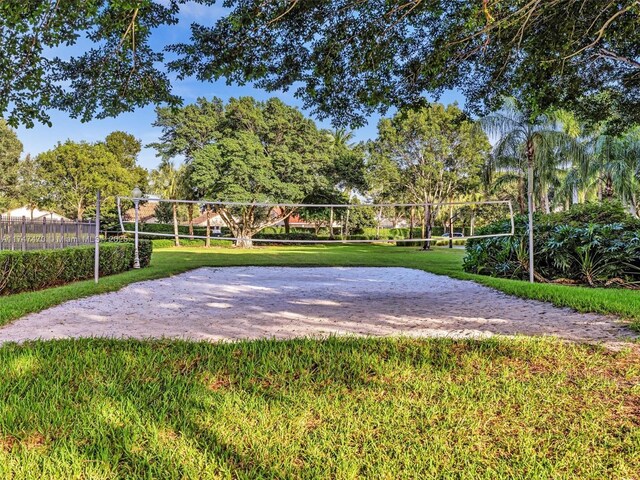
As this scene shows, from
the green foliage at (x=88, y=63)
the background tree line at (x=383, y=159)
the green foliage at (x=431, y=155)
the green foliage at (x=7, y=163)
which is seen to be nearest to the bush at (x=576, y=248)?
the green foliage at (x=88, y=63)

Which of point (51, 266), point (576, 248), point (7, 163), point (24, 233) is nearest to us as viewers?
point (576, 248)

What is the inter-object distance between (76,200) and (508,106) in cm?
3246

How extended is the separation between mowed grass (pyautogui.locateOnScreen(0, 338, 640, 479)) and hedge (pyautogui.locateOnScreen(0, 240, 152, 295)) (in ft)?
17.4

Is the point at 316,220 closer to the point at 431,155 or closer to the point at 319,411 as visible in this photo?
the point at 431,155

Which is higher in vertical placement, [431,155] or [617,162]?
[431,155]

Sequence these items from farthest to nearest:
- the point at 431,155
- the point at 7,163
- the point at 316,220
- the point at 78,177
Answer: the point at 316,220
the point at 7,163
the point at 78,177
the point at 431,155

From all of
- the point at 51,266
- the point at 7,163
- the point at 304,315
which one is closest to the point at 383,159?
the point at 51,266

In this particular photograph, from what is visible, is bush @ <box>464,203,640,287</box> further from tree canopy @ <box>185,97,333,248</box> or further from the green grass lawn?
tree canopy @ <box>185,97,333,248</box>

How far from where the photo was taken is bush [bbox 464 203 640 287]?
806cm

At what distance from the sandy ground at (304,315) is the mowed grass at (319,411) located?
87cm

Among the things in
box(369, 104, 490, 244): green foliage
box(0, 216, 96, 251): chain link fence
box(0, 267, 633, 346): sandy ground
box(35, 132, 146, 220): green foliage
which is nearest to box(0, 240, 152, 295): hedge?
box(0, 267, 633, 346): sandy ground

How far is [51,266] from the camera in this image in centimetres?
859

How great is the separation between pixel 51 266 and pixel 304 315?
240 inches

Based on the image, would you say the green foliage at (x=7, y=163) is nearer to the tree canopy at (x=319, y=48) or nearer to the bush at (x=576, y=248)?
the tree canopy at (x=319, y=48)
